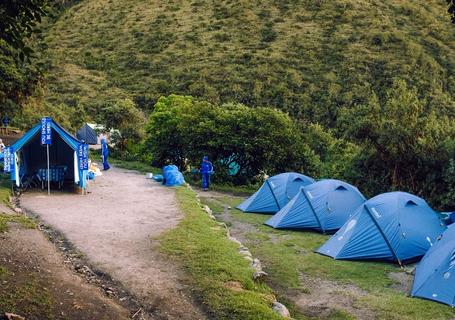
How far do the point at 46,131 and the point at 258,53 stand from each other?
1323 inches

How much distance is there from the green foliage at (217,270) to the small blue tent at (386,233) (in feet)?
8.40

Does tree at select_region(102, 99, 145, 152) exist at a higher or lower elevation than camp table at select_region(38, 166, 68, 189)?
lower

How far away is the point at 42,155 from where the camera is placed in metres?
18.1

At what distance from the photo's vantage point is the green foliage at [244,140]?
23453mm

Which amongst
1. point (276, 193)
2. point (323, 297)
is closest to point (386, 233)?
point (323, 297)

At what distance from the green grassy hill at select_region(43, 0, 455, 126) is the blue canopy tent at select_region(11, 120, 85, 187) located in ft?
80.3

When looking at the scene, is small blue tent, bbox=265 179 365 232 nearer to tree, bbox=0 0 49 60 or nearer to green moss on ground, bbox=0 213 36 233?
green moss on ground, bbox=0 213 36 233

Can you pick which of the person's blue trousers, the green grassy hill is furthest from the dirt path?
the green grassy hill

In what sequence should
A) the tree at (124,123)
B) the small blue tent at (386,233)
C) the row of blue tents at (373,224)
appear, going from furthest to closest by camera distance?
the tree at (124,123) → the small blue tent at (386,233) → the row of blue tents at (373,224)

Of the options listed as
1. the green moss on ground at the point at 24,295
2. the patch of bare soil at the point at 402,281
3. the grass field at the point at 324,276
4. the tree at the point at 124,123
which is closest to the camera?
the green moss on ground at the point at 24,295

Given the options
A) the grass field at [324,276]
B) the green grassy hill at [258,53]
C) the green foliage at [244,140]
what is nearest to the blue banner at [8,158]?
the grass field at [324,276]

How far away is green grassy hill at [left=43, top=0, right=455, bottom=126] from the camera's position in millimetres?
41875

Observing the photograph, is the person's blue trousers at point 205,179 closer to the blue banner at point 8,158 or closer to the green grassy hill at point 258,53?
the blue banner at point 8,158

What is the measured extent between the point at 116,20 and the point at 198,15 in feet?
30.9
